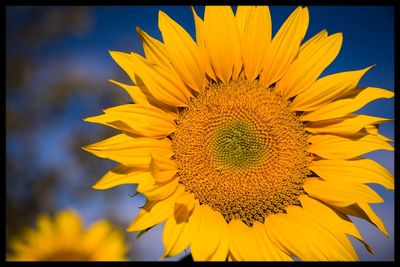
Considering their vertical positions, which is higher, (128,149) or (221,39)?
(221,39)

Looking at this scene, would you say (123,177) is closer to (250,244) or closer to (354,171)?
(250,244)

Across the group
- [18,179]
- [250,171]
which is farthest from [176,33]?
[18,179]

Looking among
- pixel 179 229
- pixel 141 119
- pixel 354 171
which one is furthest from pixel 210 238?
pixel 354 171

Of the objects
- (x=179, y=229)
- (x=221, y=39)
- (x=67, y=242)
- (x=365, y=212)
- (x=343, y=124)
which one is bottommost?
(x=67, y=242)

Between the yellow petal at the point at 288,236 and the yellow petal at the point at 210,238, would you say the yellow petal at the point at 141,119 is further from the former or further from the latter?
the yellow petal at the point at 288,236

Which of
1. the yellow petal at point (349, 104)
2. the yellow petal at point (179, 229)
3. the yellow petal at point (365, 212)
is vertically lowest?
the yellow petal at point (179, 229)

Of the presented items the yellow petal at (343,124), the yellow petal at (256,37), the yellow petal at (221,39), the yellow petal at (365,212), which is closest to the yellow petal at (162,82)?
the yellow petal at (221,39)

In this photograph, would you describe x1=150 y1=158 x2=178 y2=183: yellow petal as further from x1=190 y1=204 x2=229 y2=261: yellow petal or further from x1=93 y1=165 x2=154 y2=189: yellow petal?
x1=190 y1=204 x2=229 y2=261: yellow petal
